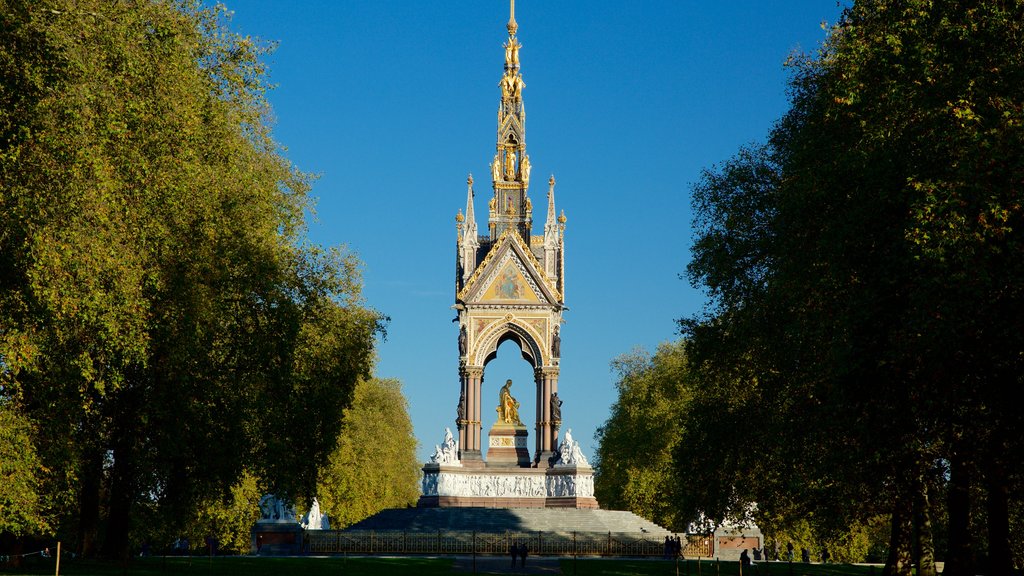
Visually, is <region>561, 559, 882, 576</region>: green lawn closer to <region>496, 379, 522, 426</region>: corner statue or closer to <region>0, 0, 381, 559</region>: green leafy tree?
<region>0, 0, 381, 559</region>: green leafy tree

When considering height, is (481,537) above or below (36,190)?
below

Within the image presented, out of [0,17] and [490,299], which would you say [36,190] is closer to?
[0,17]

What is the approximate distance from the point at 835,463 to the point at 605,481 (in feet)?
184

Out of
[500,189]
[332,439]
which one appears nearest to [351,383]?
[332,439]

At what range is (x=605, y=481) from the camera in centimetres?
8025

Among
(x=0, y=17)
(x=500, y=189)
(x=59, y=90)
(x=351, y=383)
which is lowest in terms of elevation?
(x=351, y=383)

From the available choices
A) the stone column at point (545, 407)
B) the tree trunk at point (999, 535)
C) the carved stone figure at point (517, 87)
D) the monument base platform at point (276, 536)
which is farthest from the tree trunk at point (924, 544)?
the carved stone figure at point (517, 87)

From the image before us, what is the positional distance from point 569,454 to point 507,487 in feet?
11.0

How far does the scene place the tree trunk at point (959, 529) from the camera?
25.8 m

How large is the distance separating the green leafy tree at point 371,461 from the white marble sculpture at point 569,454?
9850 millimetres

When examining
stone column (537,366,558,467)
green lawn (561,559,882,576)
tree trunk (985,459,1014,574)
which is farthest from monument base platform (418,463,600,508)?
tree trunk (985,459,1014,574)

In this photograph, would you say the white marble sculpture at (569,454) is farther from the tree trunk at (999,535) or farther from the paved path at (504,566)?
the tree trunk at (999,535)

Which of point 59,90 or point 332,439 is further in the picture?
point 332,439

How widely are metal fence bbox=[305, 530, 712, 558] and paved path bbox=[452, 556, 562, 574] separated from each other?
10.3ft
